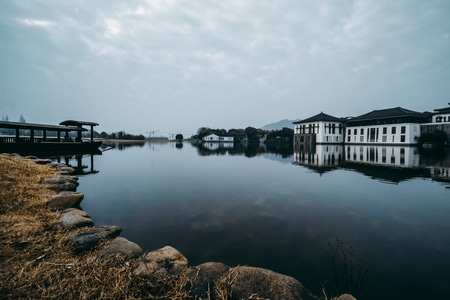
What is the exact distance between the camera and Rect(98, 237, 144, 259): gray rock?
3.31 metres

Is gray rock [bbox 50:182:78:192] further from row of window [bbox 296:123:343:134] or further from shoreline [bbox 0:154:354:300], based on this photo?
row of window [bbox 296:123:343:134]

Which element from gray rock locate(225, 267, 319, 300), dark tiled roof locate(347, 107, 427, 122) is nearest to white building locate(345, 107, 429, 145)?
dark tiled roof locate(347, 107, 427, 122)

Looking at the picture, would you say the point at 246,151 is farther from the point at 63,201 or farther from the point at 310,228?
the point at 63,201

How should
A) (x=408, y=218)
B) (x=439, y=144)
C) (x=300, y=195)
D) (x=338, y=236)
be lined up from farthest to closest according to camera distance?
(x=439, y=144) < (x=300, y=195) < (x=408, y=218) < (x=338, y=236)

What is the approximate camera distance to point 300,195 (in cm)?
869

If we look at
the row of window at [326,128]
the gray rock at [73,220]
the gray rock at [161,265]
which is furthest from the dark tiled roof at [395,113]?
the gray rock at [73,220]

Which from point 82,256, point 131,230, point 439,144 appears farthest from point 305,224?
point 439,144

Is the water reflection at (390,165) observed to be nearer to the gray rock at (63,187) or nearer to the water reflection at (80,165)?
the gray rock at (63,187)

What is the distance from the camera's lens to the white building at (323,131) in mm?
64438

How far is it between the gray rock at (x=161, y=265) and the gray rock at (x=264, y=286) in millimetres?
899

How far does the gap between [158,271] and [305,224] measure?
441cm

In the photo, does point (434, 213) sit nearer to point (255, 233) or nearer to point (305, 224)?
point (305, 224)

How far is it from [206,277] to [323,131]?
69785 millimetres

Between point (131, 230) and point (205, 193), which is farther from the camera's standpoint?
point (205, 193)
